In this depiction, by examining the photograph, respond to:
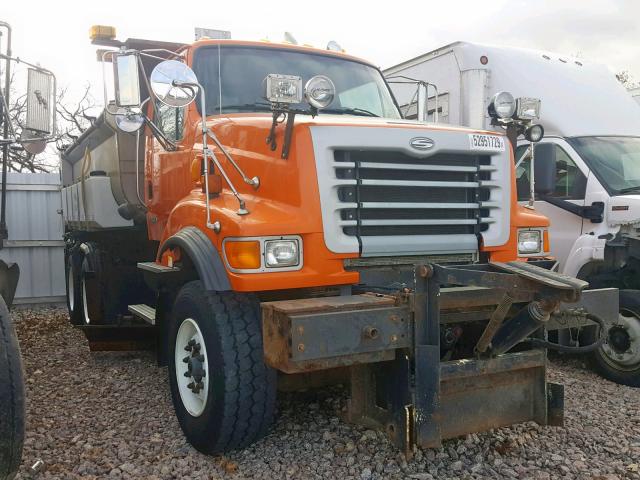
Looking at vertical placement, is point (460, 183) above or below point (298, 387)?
above

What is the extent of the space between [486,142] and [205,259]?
6.06 ft

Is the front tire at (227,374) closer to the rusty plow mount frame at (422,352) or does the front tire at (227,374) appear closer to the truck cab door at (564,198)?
the rusty plow mount frame at (422,352)

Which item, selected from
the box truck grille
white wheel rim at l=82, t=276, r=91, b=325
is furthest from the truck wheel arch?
white wheel rim at l=82, t=276, r=91, b=325

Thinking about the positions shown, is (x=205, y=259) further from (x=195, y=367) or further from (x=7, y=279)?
(x=7, y=279)

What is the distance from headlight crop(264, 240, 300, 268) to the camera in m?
3.44

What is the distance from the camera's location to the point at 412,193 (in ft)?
12.6

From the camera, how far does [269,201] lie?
369cm

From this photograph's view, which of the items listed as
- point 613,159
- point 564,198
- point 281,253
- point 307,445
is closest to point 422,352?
point 281,253

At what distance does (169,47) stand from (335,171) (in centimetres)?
301

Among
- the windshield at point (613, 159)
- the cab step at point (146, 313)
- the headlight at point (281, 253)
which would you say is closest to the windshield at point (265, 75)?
the headlight at point (281, 253)

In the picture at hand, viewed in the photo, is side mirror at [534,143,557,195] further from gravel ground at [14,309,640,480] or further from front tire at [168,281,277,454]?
front tire at [168,281,277,454]

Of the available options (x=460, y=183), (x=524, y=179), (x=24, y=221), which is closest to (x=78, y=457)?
(x=460, y=183)

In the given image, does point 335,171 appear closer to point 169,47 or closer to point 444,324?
point 444,324

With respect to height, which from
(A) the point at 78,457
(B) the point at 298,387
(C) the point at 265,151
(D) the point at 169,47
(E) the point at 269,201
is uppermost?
(D) the point at 169,47
